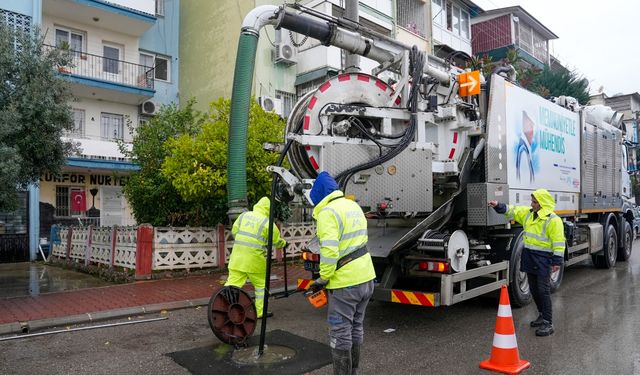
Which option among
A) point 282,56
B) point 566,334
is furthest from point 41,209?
point 566,334

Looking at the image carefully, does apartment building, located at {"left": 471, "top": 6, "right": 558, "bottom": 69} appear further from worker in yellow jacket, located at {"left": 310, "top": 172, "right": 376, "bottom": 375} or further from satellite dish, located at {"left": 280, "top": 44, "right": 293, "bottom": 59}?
worker in yellow jacket, located at {"left": 310, "top": 172, "right": 376, "bottom": 375}

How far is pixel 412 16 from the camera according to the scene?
22266 millimetres

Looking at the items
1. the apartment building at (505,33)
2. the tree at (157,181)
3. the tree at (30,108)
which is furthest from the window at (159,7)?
the apartment building at (505,33)

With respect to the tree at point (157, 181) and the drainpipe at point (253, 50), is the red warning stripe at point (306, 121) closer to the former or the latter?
the drainpipe at point (253, 50)

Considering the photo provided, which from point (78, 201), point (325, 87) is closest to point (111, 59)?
point (78, 201)

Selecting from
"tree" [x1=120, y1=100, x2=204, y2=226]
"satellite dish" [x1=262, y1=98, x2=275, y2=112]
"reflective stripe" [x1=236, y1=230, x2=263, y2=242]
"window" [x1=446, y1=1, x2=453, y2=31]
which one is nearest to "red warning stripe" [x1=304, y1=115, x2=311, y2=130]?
"reflective stripe" [x1=236, y1=230, x2=263, y2=242]

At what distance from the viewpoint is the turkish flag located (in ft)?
53.5

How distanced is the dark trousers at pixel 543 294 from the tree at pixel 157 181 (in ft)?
23.1

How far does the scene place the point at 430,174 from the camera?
6027 mm

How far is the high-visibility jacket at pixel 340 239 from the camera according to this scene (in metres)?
3.76

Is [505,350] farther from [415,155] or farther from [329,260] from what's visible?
[415,155]

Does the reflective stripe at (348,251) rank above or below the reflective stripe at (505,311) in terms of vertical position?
above

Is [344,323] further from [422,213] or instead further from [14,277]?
[14,277]

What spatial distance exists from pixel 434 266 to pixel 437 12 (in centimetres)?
2024
